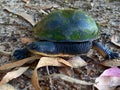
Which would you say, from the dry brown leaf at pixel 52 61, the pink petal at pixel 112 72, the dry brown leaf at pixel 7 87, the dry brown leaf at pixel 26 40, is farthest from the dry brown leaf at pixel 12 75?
the pink petal at pixel 112 72

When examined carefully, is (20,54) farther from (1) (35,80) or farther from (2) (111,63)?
(2) (111,63)

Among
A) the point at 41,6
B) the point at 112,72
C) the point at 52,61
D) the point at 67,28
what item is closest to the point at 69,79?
the point at 52,61

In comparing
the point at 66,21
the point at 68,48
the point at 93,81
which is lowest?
the point at 93,81

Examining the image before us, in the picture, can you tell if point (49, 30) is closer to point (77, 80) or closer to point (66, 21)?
point (66, 21)

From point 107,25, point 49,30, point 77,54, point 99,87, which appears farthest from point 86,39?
point 107,25

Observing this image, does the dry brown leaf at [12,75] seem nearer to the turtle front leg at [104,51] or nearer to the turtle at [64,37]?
the turtle at [64,37]

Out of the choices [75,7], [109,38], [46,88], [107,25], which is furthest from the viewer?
[75,7]
